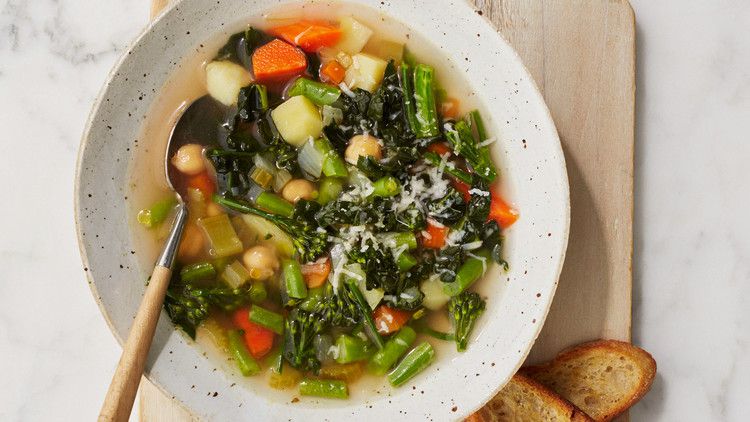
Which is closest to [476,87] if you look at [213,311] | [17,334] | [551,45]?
[551,45]

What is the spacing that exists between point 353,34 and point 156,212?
123cm

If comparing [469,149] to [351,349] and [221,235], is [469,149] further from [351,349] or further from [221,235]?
[221,235]

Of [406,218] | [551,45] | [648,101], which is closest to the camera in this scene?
[406,218]

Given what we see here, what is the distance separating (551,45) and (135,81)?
78.4 inches

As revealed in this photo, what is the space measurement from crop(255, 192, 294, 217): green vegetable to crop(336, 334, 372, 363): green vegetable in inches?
24.7

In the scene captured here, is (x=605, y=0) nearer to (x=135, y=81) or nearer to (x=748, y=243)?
(x=748, y=243)

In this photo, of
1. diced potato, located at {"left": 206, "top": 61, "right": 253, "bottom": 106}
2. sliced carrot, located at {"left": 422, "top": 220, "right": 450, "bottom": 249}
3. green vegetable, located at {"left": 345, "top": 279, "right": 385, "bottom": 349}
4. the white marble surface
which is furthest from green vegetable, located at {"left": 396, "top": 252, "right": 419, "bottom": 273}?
the white marble surface

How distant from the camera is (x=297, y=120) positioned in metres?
3.37

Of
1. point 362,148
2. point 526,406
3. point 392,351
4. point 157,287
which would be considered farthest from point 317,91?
point 526,406

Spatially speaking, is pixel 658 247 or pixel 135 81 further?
pixel 658 247

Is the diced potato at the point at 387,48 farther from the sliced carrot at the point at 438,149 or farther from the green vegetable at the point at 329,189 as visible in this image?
the green vegetable at the point at 329,189

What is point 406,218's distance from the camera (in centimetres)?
336

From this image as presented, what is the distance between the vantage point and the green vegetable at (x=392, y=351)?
134 inches

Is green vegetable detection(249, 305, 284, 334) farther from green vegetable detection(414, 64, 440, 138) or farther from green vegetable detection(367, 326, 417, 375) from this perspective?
green vegetable detection(414, 64, 440, 138)
